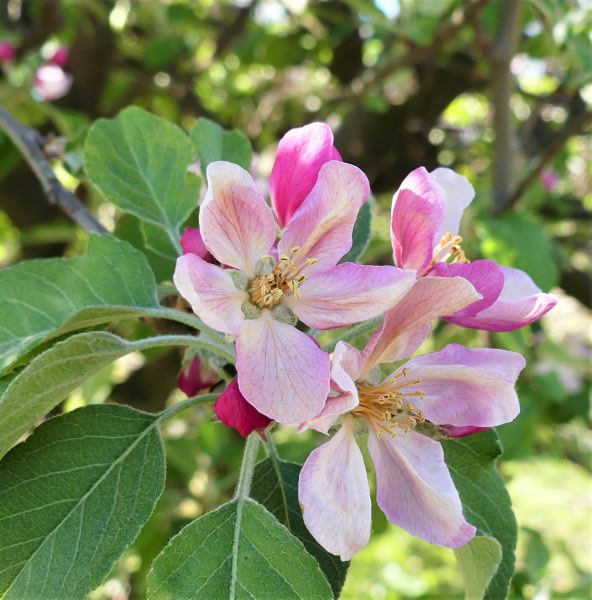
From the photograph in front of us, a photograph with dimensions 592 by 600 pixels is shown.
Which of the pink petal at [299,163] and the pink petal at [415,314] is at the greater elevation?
the pink petal at [299,163]

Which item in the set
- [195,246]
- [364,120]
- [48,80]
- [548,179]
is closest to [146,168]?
[195,246]

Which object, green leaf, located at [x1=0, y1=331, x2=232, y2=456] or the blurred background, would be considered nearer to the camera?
green leaf, located at [x1=0, y1=331, x2=232, y2=456]

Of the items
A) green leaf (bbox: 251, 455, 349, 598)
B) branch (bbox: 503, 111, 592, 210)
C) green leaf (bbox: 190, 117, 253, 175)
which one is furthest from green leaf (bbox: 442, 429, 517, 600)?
branch (bbox: 503, 111, 592, 210)

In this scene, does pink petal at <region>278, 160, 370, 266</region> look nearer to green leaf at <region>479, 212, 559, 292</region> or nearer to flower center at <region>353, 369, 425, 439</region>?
flower center at <region>353, 369, 425, 439</region>

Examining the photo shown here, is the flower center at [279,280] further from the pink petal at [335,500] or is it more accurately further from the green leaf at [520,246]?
the green leaf at [520,246]

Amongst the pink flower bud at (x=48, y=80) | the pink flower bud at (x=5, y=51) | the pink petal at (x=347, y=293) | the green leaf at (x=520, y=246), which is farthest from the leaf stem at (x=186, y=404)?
the pink flower bud at (x=5, y=51)

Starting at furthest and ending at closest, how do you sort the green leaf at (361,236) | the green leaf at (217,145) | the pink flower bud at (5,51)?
1. the pink flower bud at (5,51)
2. the green leaf at (217,145)
3. the green leaf at (361,236)

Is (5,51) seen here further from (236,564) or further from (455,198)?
(236,564)
